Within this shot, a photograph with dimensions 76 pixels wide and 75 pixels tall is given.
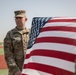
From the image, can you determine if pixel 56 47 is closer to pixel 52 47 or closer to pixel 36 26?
pixel 52 47

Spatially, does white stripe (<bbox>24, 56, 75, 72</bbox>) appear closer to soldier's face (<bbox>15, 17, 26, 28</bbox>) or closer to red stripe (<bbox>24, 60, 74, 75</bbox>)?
red stripe (<bbox>24, 60, 74, 75</bbox>)

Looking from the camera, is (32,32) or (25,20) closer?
(32,32)

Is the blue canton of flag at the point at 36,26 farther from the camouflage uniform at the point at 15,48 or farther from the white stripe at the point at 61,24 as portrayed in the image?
the camouflage uniform at the point at 15,48

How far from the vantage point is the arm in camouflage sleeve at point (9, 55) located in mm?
4531

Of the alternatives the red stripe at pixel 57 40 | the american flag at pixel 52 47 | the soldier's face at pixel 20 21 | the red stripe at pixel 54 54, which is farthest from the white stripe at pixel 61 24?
the soldier's face at pixel 20 21

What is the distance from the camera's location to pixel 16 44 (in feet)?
15.5

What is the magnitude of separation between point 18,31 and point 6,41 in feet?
1.08

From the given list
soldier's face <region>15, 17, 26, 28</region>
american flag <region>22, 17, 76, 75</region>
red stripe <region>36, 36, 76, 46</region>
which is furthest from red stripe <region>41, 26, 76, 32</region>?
soldier's face <region>15, 17, 26, 28</region>

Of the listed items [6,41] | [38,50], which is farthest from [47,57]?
[6,41]

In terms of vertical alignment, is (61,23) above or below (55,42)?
above

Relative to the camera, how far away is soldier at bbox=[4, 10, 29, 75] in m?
4.56

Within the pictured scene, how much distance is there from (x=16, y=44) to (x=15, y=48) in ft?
0.25

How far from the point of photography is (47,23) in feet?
9.98

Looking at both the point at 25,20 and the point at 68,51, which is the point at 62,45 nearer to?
the point at 68,51
